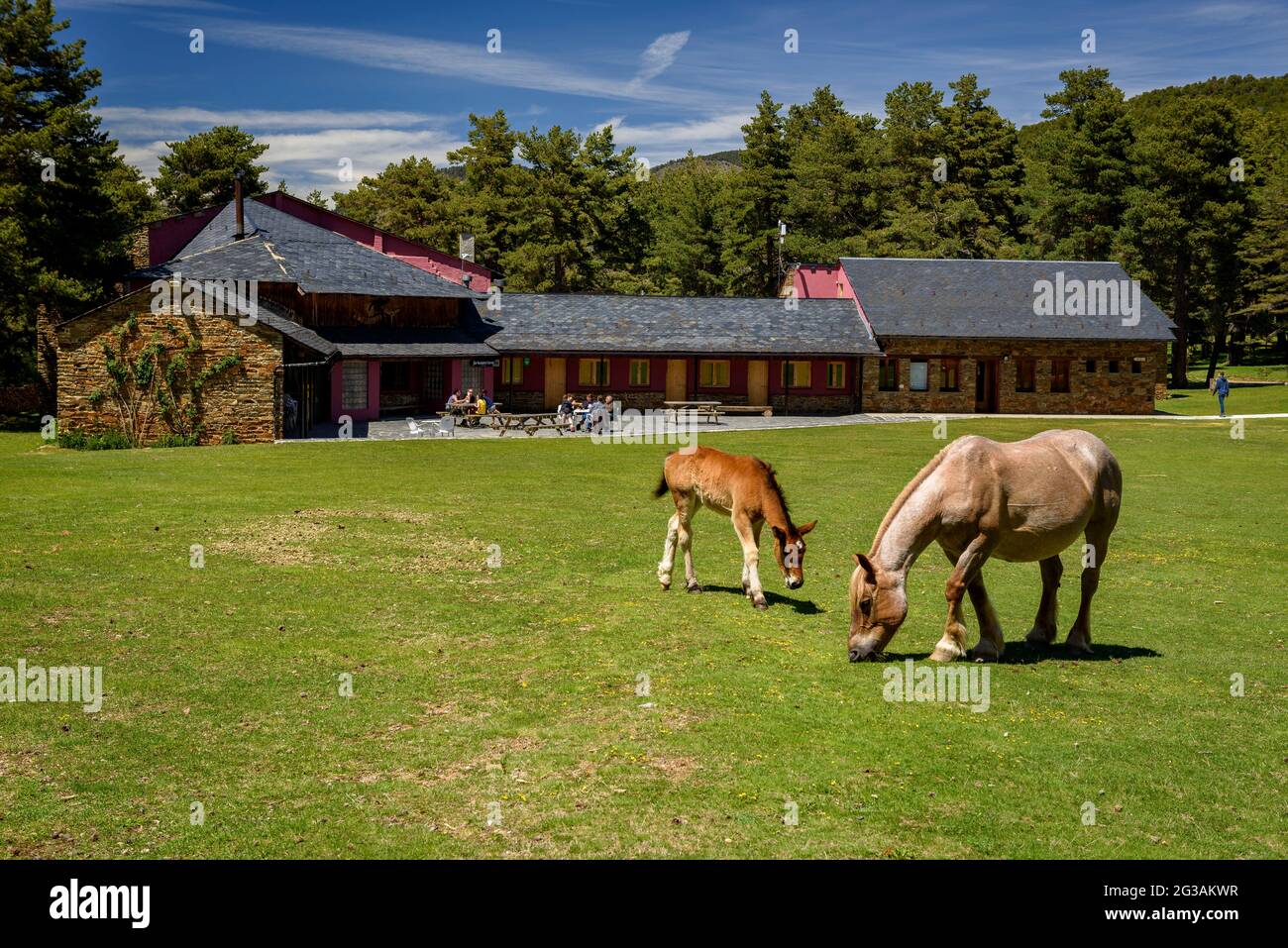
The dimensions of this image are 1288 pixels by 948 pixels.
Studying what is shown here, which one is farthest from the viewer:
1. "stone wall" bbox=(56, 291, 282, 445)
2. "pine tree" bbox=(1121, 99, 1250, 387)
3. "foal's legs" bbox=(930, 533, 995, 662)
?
"pine tree" bbox=(1121, 99, 1250, 387)

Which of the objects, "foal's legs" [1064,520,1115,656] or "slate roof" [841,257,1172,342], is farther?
"slate roof" [841,257,1172,342]

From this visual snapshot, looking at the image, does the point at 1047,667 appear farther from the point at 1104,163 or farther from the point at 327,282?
the point at 1104,163

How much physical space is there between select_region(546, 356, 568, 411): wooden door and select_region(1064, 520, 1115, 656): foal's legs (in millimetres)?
44928

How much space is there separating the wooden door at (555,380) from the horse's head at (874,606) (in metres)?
45.6

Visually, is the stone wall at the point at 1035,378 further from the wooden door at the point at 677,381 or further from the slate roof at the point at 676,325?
the wooden door at the point at 677,381

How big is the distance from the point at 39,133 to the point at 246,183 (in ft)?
141

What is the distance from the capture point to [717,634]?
45.2ft

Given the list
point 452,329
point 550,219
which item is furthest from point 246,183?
point 452,329

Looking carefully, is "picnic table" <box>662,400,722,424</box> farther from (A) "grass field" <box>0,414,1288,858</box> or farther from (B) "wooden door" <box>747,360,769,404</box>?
(A) "grass field" <box>0,414,1288,858</box>

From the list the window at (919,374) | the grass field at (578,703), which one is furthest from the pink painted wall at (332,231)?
the grass field at (578,703)

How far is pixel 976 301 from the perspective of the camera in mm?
60688

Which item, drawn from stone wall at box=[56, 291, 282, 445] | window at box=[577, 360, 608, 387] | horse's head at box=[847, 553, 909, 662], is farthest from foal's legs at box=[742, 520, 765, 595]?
window at box=[577, 360, 608, 387]

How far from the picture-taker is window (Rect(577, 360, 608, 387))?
5722cm

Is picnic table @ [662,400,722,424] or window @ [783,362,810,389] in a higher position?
window @ [783,362,810,389]
